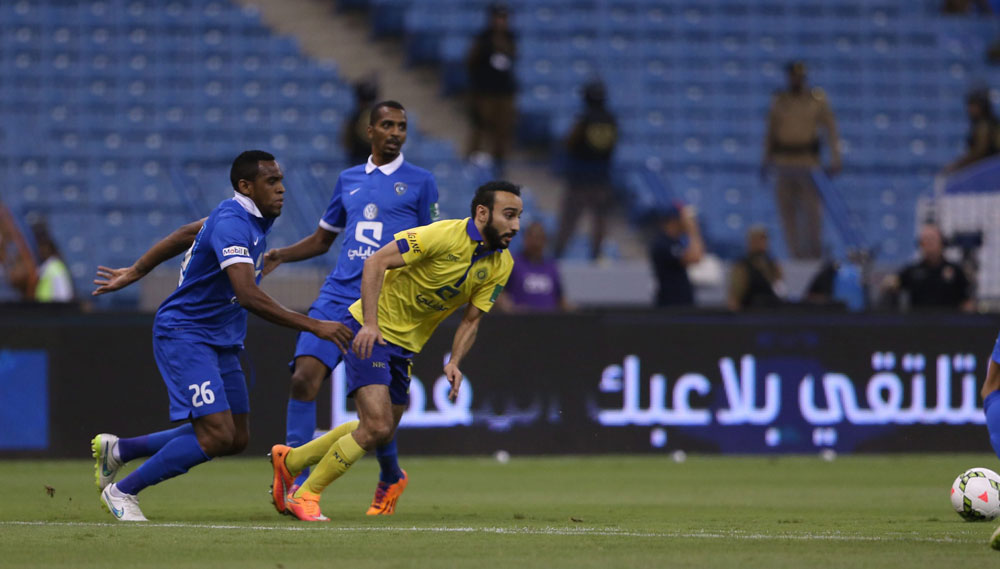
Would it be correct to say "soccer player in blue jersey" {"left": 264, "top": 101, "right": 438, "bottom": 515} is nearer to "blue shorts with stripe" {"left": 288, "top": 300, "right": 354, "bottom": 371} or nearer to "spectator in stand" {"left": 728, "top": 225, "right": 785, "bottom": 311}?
"blue shorts with stripe" {"left": 288, "top": 300, "right": 354, "bottom": 371}

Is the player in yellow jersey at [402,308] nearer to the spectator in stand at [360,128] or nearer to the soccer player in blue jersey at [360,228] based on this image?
the soccer player in blue jersey at [360,228]

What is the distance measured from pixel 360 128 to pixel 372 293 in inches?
333

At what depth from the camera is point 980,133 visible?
19.0m

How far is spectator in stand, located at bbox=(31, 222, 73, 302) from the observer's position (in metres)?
15.4

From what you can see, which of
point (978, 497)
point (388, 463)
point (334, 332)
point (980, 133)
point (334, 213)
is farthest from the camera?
point (980, 133)

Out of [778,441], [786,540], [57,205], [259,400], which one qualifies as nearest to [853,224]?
[778,441]

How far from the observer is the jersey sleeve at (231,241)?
317 inches

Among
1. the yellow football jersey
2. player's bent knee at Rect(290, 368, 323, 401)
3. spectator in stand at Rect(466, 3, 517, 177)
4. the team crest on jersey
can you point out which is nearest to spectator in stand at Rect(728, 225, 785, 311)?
spectator in stand at Rect(466, 3, 517, 177)

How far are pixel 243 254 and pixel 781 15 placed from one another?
56.2ft

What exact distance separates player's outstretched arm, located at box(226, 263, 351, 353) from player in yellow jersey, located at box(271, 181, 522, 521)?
16cm

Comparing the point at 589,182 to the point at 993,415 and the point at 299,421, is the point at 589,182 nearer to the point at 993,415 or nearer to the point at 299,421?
the point at 299,421

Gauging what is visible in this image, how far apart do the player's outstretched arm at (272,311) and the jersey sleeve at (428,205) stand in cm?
164

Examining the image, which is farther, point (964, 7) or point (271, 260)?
point (964, 7)

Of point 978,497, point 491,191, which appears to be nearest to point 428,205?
point 491,191
